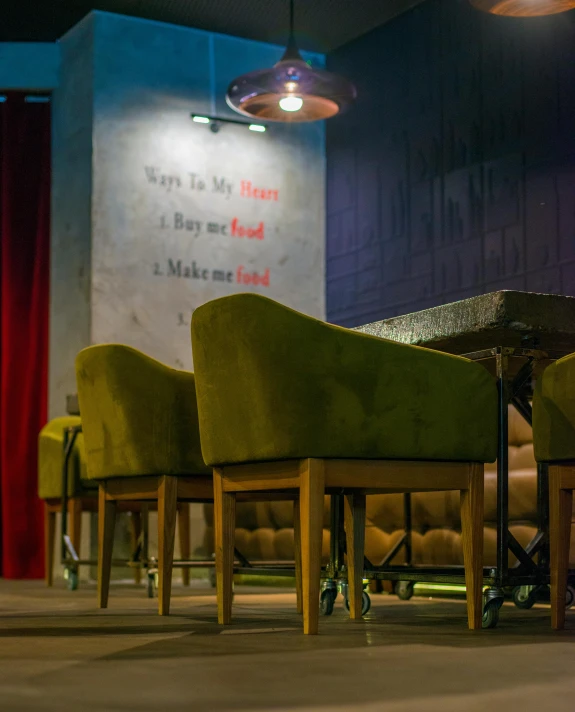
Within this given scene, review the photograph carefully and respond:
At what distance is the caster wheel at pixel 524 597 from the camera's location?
10.2 ft

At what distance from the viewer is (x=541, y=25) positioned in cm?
544

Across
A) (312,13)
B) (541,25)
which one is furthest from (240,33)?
(541,25)

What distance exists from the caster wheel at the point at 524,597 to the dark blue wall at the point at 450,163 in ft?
7.50

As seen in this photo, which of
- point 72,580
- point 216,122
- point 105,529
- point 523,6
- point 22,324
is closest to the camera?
point 105,529

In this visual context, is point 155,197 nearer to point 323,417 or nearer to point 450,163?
point 450,163

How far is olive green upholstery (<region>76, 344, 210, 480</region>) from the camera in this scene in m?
3.01

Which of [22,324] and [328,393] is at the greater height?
[22,324]

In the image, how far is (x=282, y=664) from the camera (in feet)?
5.78

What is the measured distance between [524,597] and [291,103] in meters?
3.11

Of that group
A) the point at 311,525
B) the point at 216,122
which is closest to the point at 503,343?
the point at 311,525

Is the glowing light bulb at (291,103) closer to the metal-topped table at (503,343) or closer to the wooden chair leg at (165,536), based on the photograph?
the metal-topped table at (503,343)

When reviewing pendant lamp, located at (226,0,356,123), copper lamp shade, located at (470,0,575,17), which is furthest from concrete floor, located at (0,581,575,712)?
pendant lamp, located at (226,0,356,123)

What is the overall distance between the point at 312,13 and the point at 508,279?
212 cm

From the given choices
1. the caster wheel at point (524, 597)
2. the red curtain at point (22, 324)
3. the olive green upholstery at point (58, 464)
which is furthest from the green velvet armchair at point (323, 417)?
the red curtain at point (22, 324)
